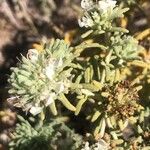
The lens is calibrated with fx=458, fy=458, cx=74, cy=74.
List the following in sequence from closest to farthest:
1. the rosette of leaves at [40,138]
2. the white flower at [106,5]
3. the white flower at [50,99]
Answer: the white flower at [50,99] → the white flower at [106,5] → the rosette of leaves at [40,138]

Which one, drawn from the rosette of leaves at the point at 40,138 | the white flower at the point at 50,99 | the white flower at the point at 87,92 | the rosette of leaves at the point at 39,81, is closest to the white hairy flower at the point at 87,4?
the rosette of leaves at the point at 39,81

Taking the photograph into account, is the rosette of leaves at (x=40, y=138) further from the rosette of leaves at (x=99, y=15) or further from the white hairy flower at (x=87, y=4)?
the white hairy flower at (x=87, y=4)

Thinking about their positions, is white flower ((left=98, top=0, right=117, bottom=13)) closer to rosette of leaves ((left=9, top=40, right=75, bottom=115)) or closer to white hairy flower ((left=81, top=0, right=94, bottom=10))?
white hairy flower ((left=81, top=0, right=94, bottom=10))

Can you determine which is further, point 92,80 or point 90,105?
point 90,105

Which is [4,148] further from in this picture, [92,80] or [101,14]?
[101,14]

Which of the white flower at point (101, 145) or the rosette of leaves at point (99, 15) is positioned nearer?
the white flower at point (101, 145)

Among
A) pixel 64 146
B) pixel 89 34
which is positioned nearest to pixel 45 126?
pixel 64 146

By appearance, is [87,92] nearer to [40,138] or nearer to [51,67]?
[51,67]
